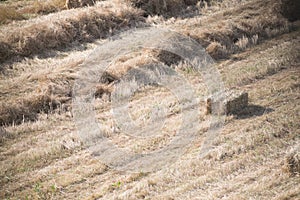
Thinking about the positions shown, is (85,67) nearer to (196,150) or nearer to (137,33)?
(137,33)

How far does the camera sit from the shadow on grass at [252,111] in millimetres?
12547

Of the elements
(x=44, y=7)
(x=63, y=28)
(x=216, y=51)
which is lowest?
(x=216, y=51)

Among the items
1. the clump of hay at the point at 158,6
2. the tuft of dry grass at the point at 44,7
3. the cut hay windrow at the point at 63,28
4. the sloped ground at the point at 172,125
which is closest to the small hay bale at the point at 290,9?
the sloped ground at the point at 172,125

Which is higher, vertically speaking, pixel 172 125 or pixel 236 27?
pixel 236 27

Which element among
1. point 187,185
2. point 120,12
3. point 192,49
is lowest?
point 187,185

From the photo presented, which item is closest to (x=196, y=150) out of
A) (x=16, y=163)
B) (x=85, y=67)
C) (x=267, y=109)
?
(x=267, y=109)

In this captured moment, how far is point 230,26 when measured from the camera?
58.7 ft

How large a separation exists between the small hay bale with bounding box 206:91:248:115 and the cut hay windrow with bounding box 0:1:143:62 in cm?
678

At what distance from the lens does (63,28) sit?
678 inches

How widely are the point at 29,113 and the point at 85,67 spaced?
2.69 m

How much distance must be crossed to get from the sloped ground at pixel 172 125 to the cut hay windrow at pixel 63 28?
180 mm

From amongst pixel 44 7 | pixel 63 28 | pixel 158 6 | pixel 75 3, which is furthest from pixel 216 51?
pixel 44 7

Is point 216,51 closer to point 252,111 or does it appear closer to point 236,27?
point 236,27

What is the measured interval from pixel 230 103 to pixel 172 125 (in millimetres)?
1743
